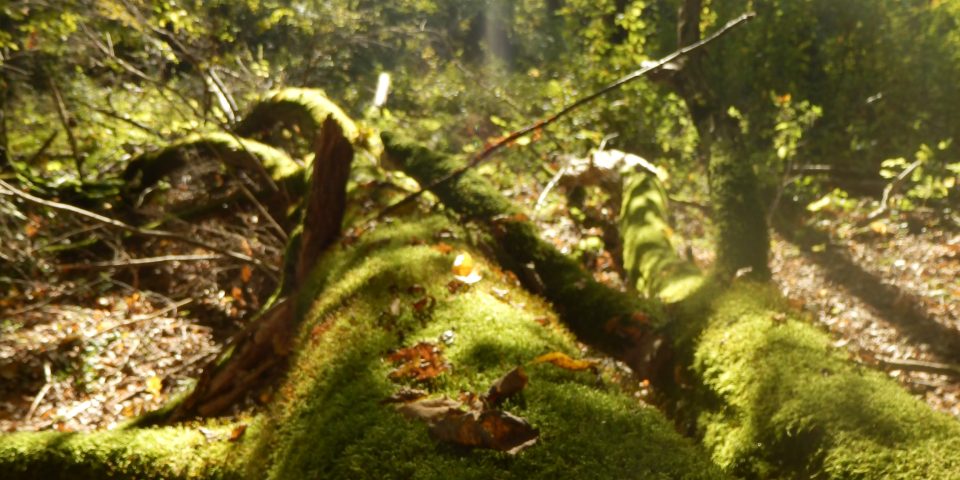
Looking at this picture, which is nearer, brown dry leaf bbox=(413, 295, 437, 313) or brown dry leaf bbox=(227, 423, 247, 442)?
brown dry leaf bbox=(227, 423, 247, 442)

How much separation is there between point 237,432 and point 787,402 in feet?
8.21


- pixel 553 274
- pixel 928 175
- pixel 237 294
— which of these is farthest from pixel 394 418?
pixel 928 175

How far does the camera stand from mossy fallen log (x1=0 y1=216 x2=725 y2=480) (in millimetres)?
1818

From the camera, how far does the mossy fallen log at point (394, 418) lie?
1.82 m

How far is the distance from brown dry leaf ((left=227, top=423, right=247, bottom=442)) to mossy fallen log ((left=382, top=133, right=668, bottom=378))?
2.14 meters

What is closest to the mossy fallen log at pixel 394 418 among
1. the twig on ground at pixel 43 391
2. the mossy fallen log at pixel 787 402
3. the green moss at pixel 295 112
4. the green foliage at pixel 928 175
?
the mossy fallen log at pixel 787 402

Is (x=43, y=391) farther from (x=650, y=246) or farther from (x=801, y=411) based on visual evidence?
(x=801, y=411)

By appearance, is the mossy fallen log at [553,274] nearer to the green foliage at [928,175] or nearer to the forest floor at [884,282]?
the forest floor at [884,282]

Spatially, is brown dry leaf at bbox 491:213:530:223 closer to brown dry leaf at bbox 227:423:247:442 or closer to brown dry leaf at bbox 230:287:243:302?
brown dry leaf at bbox 227:423:247:442

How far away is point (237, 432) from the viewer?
2525 mm

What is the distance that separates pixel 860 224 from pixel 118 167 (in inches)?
498

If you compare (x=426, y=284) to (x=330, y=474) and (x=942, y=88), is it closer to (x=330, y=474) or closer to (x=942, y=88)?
(x=330, y=474)

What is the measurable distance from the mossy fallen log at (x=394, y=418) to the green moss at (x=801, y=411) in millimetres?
638

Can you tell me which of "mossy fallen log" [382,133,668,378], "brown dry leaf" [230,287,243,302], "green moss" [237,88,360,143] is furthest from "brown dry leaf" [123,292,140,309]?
"mossy fallen log" [382,133,668,378]
